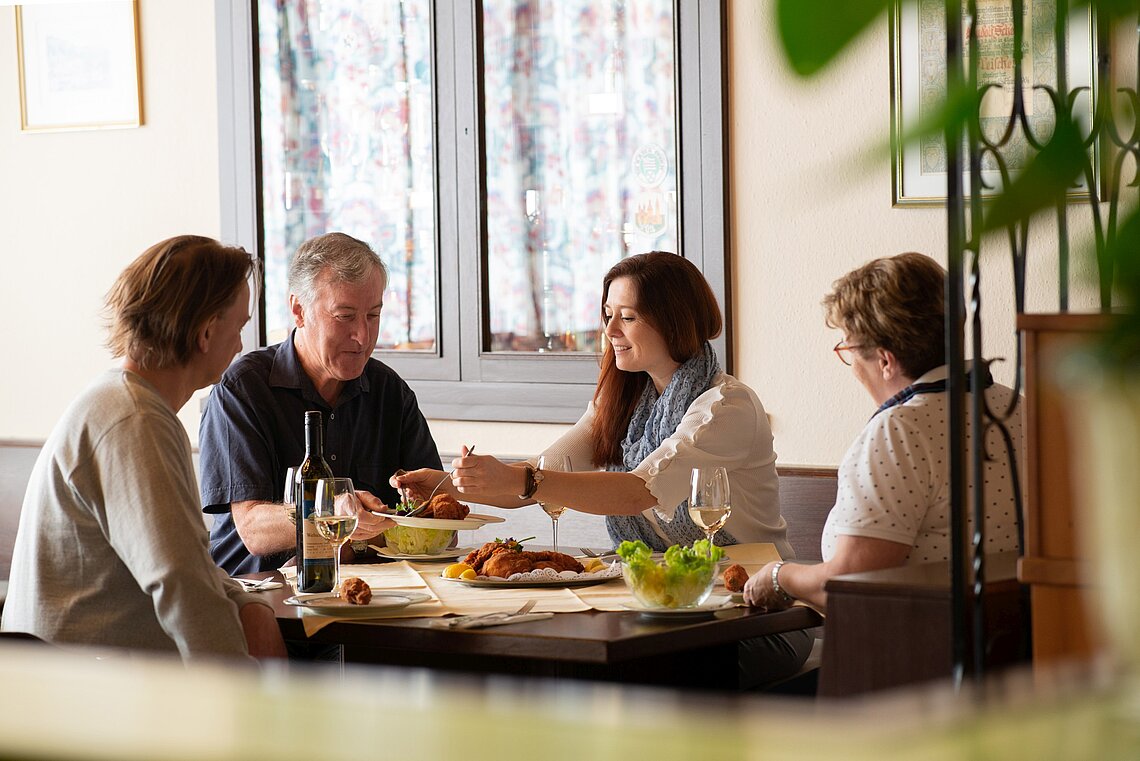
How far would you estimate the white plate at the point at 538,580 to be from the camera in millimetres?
2398

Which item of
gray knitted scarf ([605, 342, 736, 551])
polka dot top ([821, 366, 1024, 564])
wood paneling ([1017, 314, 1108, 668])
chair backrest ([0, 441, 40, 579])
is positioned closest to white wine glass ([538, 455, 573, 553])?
gray knitted scarf ([605, 342, 736, 551])

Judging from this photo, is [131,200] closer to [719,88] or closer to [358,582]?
[719,88]

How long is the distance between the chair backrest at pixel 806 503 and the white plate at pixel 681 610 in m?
1.64

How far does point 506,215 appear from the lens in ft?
14.1

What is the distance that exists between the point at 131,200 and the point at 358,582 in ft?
9.69

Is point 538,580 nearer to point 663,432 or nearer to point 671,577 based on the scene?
point 671,577

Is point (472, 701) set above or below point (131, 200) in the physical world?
below

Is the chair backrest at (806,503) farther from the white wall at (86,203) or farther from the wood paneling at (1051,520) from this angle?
the wood paneling at (1051,520)

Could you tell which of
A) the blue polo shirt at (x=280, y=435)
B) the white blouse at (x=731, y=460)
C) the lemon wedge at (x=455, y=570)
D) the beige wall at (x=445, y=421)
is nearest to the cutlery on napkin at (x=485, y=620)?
the lemon wedge at (x=455, y=570)

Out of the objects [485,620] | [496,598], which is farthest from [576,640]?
[496,598]

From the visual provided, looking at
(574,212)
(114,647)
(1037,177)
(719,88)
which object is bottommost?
(114,647)

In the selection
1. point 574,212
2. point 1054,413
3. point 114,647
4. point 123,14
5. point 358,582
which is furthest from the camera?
point 123,14

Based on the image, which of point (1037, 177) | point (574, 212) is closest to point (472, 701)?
point (1037, 177)

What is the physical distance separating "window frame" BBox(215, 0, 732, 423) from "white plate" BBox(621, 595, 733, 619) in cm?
181
